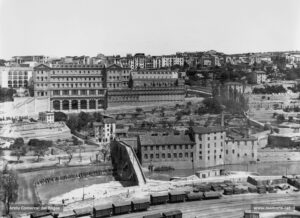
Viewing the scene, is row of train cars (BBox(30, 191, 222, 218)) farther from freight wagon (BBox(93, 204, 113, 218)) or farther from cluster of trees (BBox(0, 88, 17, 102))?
cluster of trees (BBox(0, 88, 17, 102))

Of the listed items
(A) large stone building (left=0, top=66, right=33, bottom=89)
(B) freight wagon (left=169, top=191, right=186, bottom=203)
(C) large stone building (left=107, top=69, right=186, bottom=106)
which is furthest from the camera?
(A) large stone building (left=0, top=66, right=33, bottom=89)

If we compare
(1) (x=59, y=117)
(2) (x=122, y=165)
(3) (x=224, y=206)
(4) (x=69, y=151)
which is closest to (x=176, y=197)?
(3) (x=224, y=206)

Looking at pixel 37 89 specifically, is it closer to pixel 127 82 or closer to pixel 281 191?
pixel 127 82

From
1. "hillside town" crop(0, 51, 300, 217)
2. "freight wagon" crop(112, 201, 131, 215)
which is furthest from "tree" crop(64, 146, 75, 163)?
"freight wagon" crop(112, 201, 131, 215)

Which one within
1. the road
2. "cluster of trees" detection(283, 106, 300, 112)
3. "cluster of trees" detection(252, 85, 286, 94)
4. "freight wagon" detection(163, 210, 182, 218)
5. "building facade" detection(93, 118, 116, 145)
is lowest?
the road

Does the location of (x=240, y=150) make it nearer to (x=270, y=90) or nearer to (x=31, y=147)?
(x=31, y=147)

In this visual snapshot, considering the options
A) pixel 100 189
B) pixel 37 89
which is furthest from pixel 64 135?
pixel 100 189

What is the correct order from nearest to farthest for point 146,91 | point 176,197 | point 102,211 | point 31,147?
point 102,211 → point 176,197 → point 31,147 → point 146,91

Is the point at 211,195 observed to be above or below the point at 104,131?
below
